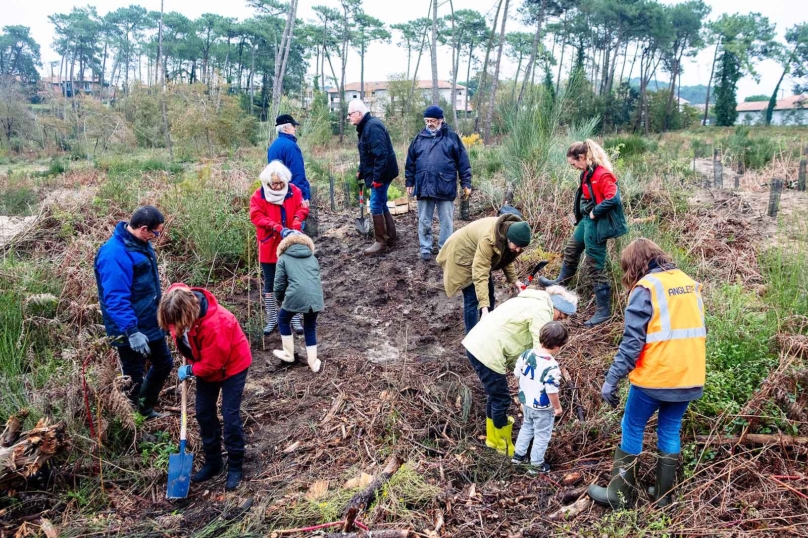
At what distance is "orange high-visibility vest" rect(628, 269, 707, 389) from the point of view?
2.69m

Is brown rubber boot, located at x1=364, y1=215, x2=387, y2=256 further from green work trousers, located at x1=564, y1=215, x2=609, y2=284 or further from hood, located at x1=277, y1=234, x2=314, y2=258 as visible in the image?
green work trousers, located at x1=564, y1=215, x2=609, y2=284

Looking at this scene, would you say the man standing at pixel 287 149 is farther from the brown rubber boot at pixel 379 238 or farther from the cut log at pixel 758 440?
the cut log at pixel 758 440

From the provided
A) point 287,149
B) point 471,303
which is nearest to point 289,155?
point 287,149

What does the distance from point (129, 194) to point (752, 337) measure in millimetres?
8525

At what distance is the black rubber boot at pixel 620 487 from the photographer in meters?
2.97

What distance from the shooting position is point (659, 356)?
2.71m

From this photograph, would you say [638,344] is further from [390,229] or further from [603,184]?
[390,229]

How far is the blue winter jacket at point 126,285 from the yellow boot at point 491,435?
2589 mm

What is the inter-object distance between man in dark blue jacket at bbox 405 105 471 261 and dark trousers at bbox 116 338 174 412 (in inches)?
140

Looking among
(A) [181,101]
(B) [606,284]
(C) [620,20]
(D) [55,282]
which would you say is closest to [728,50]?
(C) [620,20]

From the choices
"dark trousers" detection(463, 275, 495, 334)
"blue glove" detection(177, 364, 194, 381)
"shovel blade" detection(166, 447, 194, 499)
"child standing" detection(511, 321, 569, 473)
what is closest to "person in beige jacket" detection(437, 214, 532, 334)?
"dark trousers" detection(463, 275, 495, 334)

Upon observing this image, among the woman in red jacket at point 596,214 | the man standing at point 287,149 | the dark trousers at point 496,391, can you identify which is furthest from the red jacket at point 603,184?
the man standing at point 287,149

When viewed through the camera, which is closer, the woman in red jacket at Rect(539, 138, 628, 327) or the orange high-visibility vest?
the orange high-visibility vest

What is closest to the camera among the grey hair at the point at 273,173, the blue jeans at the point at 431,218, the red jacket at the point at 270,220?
the grey hair at the point at 273,173
